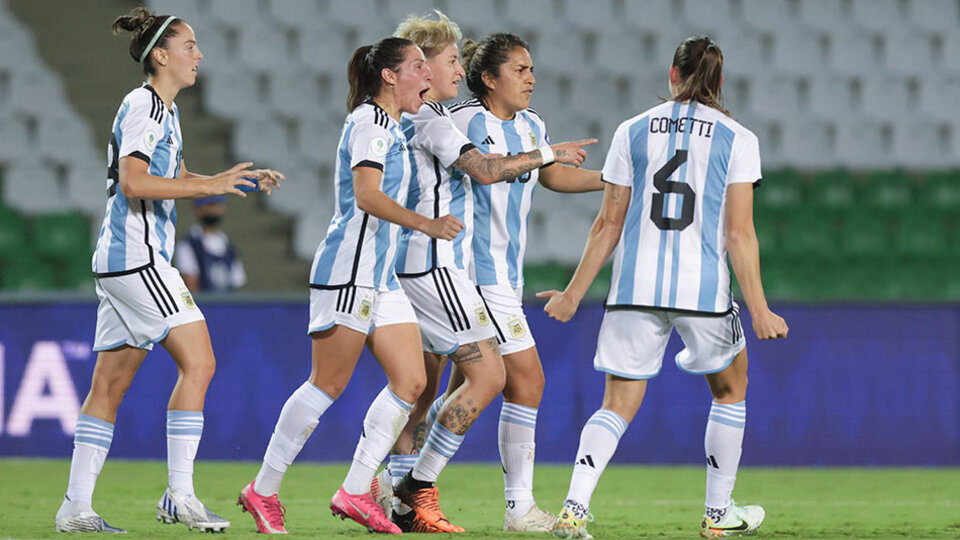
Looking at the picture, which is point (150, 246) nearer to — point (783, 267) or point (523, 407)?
point (523, 407)

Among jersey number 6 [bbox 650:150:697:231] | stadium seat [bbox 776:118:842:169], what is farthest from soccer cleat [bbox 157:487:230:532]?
stadium seat [bbox 776:118:842:169]

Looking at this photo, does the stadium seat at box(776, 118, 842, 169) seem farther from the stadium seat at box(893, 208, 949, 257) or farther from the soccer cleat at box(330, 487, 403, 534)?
the soccer cleat at box(330, 487, 403, 534)

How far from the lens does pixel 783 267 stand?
455 inches

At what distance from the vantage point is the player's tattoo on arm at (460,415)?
502 centimetres

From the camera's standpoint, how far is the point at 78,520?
4.80 meters

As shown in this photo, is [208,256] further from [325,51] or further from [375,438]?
[375,438]

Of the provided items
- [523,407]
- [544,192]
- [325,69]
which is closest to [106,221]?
[523,407]

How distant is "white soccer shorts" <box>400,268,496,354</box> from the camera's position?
16.4 ft

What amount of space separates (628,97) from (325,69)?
10.7 ft

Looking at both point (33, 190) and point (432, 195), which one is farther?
point (33, 190)

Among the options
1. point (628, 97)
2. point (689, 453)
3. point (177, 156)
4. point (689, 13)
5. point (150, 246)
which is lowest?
point (689, 453)

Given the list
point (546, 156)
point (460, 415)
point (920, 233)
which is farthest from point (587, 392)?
point (920, 233)

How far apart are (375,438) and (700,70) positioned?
1.84 metres

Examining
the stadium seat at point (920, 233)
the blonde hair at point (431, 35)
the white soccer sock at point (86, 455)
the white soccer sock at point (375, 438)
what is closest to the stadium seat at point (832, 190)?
the stadium seat at point (920, 233)
